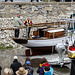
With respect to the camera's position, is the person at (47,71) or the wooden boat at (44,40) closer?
the person at (47,71)

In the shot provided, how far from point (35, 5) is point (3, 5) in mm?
3234

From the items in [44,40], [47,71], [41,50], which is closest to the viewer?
[47,71]

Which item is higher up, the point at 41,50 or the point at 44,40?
the point at 44,40

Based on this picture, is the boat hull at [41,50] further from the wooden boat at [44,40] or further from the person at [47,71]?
the person at [47,71]

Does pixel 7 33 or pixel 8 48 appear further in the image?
pixel 7 33

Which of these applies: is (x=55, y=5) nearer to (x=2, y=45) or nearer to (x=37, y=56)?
(x=2, y=45)

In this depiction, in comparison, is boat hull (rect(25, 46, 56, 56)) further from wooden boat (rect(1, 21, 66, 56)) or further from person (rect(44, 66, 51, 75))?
person (rect(44, 66, 51, 75))

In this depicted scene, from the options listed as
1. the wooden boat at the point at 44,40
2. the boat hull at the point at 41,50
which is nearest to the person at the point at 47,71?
the wooden boat at the point at 44,40

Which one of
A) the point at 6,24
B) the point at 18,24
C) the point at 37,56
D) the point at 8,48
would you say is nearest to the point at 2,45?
the point at 8,48

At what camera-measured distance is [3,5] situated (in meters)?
23.9

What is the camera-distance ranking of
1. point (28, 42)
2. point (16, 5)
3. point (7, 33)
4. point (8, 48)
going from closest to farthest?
point (28, 42) < point (8, 48) < point (7, 33) < point (16, 5)

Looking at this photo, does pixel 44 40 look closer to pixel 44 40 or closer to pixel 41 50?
pixel 44 40

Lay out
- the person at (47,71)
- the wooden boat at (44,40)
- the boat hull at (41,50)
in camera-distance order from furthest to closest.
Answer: the boat hull at (41,50)
the wooden boat at (44,40)
the person at (47,71)

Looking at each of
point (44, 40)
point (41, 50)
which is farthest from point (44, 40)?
point (41, 50)
